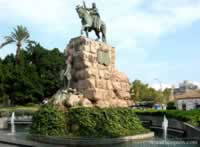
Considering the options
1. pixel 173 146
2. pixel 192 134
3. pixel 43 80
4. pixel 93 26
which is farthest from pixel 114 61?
pixel 43 80

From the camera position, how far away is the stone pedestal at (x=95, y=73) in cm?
2042

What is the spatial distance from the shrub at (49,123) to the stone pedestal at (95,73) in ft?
11.9

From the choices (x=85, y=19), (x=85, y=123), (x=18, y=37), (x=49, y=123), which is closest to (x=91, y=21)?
(x=85, y=19)

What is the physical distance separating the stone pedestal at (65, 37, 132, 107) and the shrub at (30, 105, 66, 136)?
11.9ft

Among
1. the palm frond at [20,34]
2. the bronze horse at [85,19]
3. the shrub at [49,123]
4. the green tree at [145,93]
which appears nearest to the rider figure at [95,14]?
the bronze horse at [85,19]

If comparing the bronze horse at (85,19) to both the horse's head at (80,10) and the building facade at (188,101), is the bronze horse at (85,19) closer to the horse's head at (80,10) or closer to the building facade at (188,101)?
the horse's head at (80,10)

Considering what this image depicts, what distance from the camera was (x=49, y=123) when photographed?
662 inches

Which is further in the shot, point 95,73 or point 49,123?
point 95,73

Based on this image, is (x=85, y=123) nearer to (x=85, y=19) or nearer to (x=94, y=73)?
(x=94, y=73)

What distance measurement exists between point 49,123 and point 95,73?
530cm

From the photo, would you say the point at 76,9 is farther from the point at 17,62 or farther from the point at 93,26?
the point at 17,62

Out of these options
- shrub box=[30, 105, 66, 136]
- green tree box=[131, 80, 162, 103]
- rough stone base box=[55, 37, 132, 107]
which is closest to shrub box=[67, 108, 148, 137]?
shrub box=[30, 105, 66, 136]

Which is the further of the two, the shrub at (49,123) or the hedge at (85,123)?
the shrub at (49,123)

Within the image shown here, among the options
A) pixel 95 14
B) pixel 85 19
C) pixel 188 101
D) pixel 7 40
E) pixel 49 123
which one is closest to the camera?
pixel 49 123
